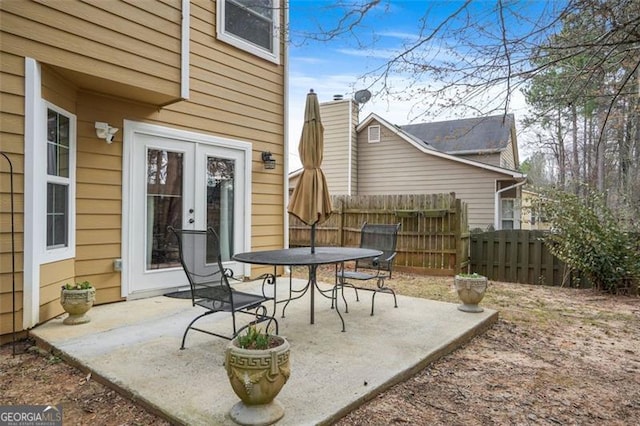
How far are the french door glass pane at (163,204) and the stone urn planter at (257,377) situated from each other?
316cm

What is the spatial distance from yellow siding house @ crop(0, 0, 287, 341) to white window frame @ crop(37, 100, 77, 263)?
16 millimetres

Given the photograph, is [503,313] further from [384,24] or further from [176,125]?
[176,125]

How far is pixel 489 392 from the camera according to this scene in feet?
8.30

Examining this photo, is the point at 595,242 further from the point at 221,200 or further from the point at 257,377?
the point at 257,377

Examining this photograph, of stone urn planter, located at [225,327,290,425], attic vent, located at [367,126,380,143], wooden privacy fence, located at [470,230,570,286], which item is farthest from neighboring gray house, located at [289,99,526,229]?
stone urn planter, located at [225,327,290,425]

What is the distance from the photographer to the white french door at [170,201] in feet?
15.1

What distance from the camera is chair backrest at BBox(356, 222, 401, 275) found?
15.4 feet

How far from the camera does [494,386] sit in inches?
103

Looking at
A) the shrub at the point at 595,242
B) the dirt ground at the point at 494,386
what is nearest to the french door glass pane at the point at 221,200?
the dirt ground at the point at 494,386

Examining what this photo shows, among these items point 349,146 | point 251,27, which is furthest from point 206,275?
point 349,146

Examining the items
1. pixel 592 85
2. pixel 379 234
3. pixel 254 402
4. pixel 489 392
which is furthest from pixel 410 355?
pixel 592 85

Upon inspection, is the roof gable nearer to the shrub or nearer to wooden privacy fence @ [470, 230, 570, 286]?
wooden privacy fence @ [470, 230, 570, 286]

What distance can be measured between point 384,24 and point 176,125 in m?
2.83

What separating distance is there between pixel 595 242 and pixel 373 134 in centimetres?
824
